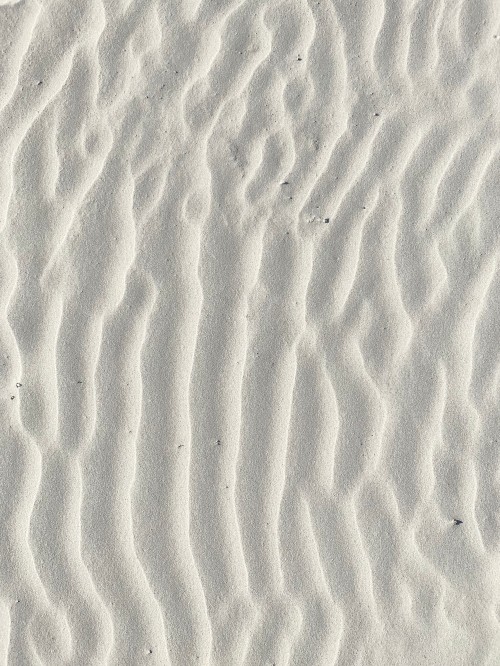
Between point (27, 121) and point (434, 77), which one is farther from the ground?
point (434, 77)

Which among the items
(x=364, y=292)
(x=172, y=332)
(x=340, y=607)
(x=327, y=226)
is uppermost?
(x=327, y=226)

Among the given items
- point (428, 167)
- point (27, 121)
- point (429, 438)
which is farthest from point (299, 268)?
point (27, 121)

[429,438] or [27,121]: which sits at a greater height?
[27,121]

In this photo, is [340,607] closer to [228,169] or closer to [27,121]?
[228,169]

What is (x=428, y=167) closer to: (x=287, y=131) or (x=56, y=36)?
(x=287, y=131)

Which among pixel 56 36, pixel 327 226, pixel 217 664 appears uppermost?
pixel 56 36

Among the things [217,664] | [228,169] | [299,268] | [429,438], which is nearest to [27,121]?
[228,169]
